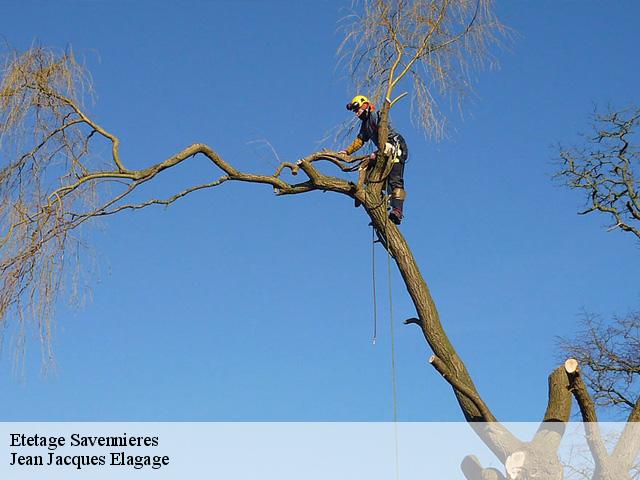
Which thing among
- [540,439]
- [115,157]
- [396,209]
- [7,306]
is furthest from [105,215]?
[540,439]

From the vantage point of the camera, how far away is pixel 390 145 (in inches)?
276

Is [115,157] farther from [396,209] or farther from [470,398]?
[470,398]

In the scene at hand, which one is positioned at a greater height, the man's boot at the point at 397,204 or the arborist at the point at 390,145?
the arborist at the point at 390,145

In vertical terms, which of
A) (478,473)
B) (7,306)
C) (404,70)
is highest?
(404,70)

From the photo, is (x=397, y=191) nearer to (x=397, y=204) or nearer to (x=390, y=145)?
(x=397, y=204)

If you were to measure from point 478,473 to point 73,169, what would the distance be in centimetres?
377

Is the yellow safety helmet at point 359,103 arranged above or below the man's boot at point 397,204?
above

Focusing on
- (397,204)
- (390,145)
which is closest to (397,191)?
(397,204)

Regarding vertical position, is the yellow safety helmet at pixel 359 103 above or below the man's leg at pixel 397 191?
above

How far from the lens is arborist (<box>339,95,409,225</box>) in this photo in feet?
23.0

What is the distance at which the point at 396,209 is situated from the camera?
697 centimetres

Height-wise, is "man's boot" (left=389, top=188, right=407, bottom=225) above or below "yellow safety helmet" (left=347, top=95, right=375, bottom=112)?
below

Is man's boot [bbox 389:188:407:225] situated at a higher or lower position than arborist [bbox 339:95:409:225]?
lower

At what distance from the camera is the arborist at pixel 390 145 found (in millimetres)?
7016
